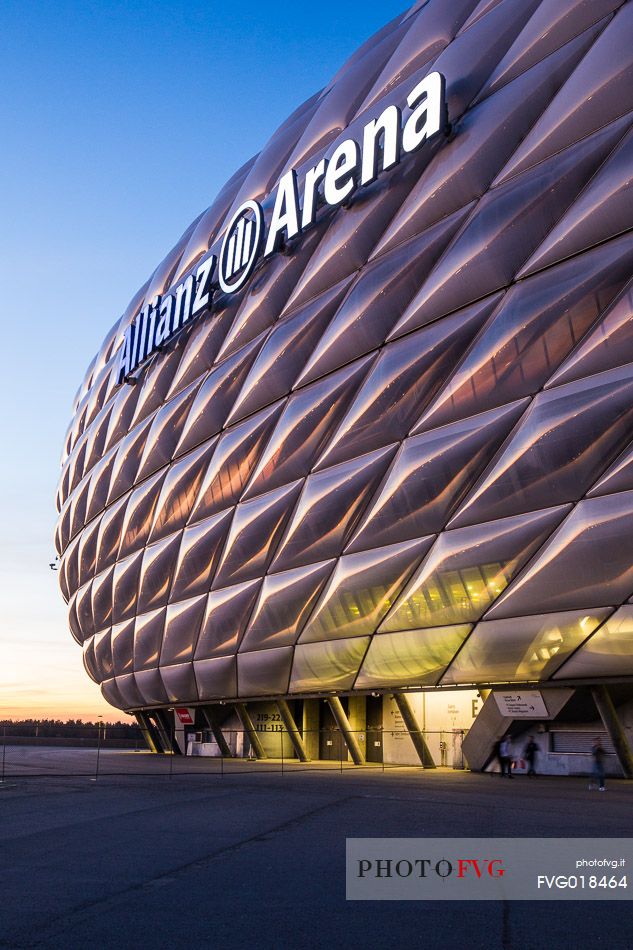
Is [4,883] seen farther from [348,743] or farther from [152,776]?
[348,743]

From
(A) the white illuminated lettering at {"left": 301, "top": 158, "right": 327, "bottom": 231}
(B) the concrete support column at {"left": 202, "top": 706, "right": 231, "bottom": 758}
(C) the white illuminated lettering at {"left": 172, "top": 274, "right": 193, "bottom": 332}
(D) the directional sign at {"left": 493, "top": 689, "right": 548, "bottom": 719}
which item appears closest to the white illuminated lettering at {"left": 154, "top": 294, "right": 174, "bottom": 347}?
(C) the white illuminated lettering at {"left": 172, "top": 274, "right": 193, "bottom": 332}

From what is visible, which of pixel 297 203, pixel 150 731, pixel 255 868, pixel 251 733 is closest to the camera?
pixel 255 868

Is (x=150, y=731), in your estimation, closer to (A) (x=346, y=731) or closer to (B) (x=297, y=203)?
(A) (x=346, y=731)

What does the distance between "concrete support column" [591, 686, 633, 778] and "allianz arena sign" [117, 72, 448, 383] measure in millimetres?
15112

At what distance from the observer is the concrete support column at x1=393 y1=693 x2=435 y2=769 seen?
2583cm

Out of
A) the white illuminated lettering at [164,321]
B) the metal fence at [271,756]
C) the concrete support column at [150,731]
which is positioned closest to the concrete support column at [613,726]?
the metal fence at [271,756]

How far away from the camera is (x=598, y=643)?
763 inches

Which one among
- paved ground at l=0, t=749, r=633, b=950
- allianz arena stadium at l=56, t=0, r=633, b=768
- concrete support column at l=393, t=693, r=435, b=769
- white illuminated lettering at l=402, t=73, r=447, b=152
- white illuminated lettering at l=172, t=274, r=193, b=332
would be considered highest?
white illuminated lettering at l=172, t=274, r=193, b=332

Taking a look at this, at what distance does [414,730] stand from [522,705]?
4860 millimetres

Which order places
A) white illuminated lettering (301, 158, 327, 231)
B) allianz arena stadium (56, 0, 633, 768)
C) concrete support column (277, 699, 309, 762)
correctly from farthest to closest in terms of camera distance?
concrete support column (277, 699, 309, 762), white illuminated lettering (301, 158, 327, 231), allianz arena stadium (56, 0, 633, 768)

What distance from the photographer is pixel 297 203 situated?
30.3 m

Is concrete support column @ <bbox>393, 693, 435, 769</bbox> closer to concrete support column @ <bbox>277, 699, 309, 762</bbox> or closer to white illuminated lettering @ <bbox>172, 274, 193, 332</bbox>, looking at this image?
concrete support column @ <bbox>277, 699, 309, 762</bbox>

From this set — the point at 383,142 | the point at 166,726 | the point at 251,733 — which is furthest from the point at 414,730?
the point at 166,726

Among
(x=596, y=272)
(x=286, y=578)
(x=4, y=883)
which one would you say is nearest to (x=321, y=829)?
(x=4, y=883)
